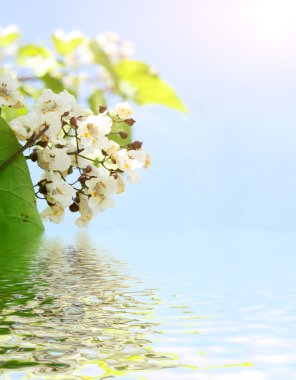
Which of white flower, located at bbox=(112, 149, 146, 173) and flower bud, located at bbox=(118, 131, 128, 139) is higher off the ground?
flower bud, located at bbox=(118, 131, 128, 139)

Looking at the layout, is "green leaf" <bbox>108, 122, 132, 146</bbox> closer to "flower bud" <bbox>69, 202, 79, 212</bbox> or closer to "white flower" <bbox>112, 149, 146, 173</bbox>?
"white flower" <bbox>112, 149, 146, 173</bbox>

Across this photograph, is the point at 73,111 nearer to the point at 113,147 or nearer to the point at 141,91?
the point at 113,147

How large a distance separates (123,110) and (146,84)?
50.4 inches

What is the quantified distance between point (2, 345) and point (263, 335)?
129 centimetres

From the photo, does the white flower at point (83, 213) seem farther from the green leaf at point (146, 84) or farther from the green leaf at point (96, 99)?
the green leaf at point (146, 84)

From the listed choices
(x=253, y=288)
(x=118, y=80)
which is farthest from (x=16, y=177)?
(x=253, y=288)

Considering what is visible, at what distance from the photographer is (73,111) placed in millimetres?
3041

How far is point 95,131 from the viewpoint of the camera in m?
2.95

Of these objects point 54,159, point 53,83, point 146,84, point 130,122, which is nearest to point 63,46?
point 53,83

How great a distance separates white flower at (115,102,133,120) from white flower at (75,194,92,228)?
44 cm

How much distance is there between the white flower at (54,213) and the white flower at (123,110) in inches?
19.5

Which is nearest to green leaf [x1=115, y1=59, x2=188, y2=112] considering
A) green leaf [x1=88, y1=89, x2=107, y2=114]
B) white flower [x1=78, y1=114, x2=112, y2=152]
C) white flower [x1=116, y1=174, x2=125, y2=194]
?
green leaf [x1=88, y1=89, x2=107, y2=114]

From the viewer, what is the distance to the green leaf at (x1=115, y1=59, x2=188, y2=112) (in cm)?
158

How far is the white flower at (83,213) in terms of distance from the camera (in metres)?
3.15
